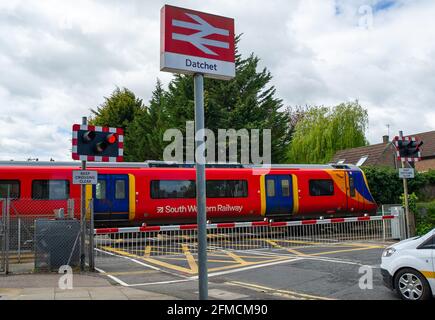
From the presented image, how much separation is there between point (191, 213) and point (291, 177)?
4.97m

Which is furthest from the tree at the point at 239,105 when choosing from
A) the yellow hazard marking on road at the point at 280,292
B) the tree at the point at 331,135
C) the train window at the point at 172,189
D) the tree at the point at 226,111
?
the yellow hazard marking on road at the point at 280,292

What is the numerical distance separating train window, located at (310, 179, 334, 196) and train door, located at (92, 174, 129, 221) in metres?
8.66

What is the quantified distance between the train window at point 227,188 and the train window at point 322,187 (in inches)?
135

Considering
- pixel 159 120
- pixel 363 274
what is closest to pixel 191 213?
pixel 363 274

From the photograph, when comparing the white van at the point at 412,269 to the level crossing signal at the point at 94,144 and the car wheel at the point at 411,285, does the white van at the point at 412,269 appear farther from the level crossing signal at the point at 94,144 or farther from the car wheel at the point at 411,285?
the level crossing signal at the point at 94,144

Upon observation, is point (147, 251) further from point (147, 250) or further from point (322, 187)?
point (322, 187)

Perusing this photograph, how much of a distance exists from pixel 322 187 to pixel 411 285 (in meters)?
14.1

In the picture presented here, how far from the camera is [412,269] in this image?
750 cm

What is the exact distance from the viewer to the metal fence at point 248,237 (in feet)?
48.2

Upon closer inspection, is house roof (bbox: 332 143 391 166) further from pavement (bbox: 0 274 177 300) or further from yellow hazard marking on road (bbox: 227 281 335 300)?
pavement (bbox: 0 274 177 300)

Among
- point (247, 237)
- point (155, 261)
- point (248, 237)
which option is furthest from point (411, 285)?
point (248, 237)

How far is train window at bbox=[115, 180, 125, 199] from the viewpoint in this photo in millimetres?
17672

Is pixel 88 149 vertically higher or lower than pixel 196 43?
lower

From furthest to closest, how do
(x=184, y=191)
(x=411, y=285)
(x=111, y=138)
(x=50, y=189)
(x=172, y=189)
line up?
1. (x=184, y=191)
2. (x=172, y=189)
3. (x=50, y=189)
4. (x=111, y=138)
5. (x=411, y=285)
